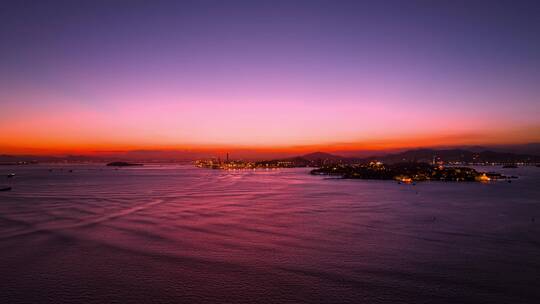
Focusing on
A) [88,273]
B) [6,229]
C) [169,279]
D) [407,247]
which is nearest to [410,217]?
[407,247]

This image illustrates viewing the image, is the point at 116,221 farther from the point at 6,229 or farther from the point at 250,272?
the point at 250,272

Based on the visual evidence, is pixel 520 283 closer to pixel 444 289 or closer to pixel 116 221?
pixel 444 289

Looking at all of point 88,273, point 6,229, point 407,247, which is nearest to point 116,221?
point 6,229

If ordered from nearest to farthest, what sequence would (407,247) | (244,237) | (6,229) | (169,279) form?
(169,279), (407,247), (244,237), (6,229)

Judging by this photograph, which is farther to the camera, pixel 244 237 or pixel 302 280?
pixel 244 237

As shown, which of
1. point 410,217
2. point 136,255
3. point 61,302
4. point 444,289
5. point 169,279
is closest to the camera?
point 61,302

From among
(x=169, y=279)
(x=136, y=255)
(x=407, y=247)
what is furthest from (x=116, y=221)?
(x=407, y=247)

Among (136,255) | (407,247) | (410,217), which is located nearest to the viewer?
(136,255)

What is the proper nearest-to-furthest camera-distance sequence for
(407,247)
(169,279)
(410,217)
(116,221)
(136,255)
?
(169,279), (136,255), (407,247), (116,221), (410,217)

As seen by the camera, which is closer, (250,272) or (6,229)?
(250,272)
